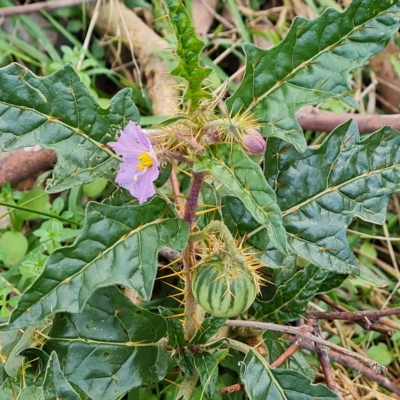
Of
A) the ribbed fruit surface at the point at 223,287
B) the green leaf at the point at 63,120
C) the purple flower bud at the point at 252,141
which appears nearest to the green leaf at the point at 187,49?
the purple flower bud at the point at 252,141

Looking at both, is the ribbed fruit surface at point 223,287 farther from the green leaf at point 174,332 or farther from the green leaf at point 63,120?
the green leaf at point 63,120

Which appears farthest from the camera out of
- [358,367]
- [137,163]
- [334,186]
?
[358,367]

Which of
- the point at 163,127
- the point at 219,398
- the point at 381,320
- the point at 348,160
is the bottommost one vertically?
the point at 219,398

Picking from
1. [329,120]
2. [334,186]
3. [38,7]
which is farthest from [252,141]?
[38,7]

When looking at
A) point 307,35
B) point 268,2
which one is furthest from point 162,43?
point 307,35

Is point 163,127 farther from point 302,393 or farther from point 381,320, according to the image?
point 381,320

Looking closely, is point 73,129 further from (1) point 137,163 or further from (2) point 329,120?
(2) point 329,120
